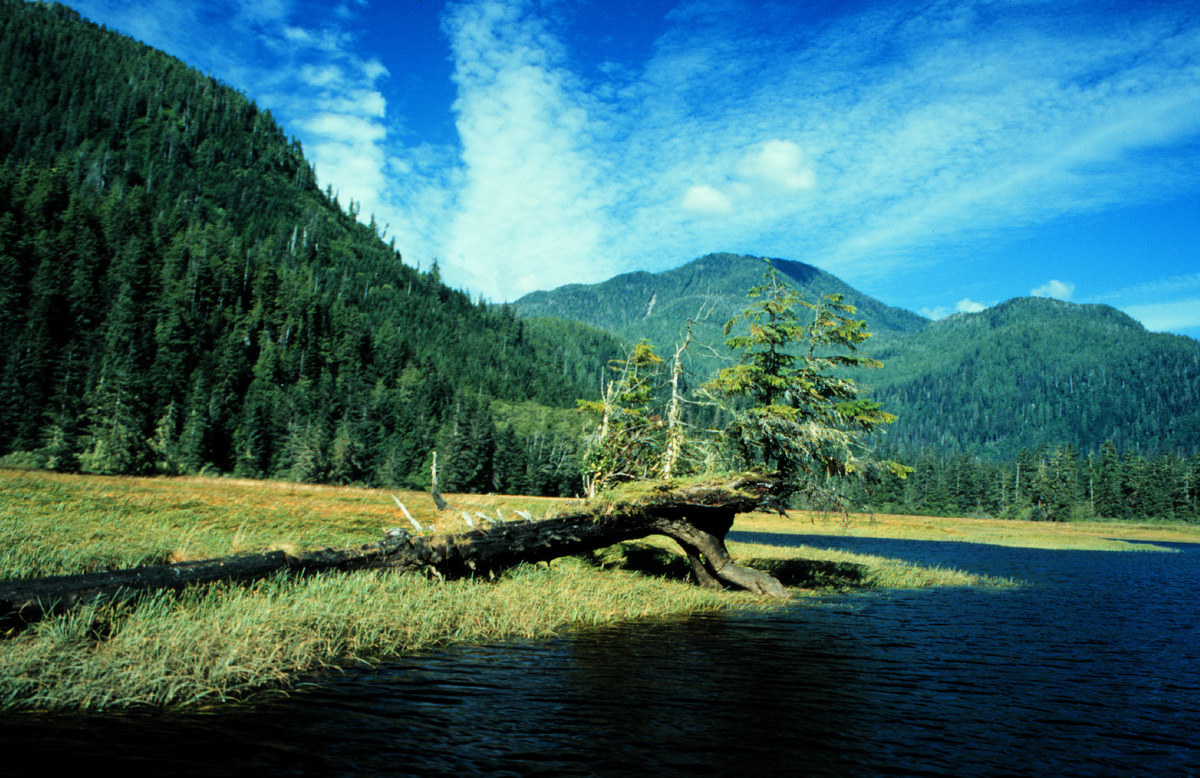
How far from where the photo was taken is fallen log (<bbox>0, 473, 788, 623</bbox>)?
917 cm

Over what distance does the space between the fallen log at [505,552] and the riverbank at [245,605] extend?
372 millimetres

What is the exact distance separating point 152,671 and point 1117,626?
78.3ft

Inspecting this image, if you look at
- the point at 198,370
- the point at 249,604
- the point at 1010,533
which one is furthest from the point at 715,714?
the point at 198,370

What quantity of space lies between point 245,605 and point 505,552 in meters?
7.16

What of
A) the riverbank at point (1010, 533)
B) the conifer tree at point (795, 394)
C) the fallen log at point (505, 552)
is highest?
the conifer tree at point (795, 394)

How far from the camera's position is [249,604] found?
33.8ft

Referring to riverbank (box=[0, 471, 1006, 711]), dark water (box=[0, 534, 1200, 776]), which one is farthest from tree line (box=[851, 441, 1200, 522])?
dark water (box=[0, 534, 1200, 776])

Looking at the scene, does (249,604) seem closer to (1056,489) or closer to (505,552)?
(505,552)

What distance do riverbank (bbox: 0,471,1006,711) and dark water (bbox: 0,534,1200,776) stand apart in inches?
29.1

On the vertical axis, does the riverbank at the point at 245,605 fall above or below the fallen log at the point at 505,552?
below

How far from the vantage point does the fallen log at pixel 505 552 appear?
917cm

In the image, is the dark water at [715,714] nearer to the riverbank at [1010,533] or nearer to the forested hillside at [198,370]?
the riverbank at [1010,533]

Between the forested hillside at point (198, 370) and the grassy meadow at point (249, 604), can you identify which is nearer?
the grassy meadow at point (249, 604)

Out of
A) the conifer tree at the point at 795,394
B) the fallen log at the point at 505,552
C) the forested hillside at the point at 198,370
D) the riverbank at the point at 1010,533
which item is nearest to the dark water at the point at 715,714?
the fallen log at the point at 505,552
